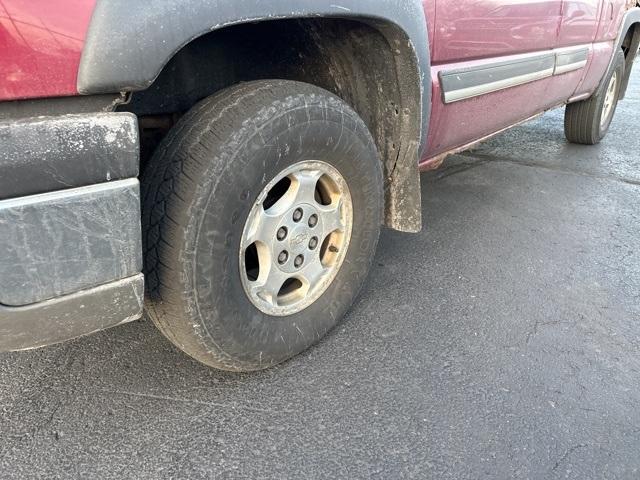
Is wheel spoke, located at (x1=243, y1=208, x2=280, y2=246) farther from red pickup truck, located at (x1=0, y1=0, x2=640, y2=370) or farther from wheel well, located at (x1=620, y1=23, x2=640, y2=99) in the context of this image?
wheel well, located at (x1=620, y1=23, x2=640, y2=99)

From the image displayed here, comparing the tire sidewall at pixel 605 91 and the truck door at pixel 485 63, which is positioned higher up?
the truck door at pixel 485 63

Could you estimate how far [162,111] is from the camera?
199cm

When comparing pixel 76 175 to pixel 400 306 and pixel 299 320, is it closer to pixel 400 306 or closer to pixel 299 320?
pixel 299 320

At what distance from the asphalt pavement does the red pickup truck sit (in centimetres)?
19

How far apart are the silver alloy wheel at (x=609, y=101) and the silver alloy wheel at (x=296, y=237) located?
4.26m

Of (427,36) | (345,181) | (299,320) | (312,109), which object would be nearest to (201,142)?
(312,109)

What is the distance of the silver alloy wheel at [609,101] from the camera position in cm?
538

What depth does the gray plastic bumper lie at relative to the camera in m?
1.22

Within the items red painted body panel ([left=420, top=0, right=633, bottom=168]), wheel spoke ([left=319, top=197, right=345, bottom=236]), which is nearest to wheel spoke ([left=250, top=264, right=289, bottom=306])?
wheel spoke ([left=319, top=197, right=345, bottom=236])

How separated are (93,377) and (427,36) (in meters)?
1.77

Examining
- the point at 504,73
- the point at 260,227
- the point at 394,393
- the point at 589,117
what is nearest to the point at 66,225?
the point at 260,227

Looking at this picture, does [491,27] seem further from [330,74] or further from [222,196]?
[222,196]

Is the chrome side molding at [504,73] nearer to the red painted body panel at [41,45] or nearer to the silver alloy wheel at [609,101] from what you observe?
the red painted body panel at [41,45]

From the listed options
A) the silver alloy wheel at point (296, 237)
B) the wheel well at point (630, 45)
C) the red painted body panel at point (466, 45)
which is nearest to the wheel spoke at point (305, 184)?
the silver alloy wheel at point (296, 237)
